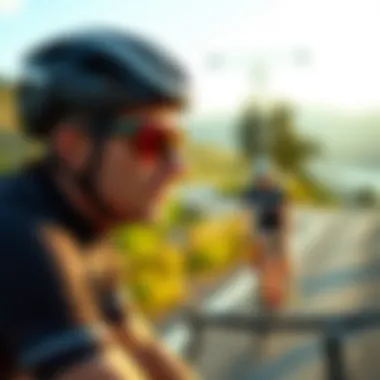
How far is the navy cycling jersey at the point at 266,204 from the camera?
3.16 m

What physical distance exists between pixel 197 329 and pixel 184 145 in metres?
1.02

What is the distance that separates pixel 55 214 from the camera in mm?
1026

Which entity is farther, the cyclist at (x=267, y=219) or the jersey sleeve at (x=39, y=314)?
the cyclist at (x=267, y=219)

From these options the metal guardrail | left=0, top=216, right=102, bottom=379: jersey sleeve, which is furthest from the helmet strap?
the metal guardrail

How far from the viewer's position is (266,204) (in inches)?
126

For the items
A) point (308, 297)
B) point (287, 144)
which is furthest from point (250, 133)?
point (308, 297)

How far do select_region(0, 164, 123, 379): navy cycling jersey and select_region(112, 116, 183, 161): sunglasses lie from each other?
0.14 meters

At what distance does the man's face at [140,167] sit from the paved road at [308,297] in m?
2.00

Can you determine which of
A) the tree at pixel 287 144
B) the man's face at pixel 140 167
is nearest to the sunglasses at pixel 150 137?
the man's face at pixel 140 167

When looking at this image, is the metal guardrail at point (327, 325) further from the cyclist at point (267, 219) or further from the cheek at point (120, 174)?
the cyclist at point (267, 219)

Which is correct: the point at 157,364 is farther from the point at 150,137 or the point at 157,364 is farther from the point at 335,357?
the point at 335,357

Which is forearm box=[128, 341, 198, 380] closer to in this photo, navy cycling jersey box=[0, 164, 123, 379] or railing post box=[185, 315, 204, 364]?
navy cycling jersey box=[0, 164, 123, 379]

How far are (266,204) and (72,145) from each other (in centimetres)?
216

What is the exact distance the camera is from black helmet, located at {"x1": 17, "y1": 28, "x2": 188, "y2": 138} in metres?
1.05
